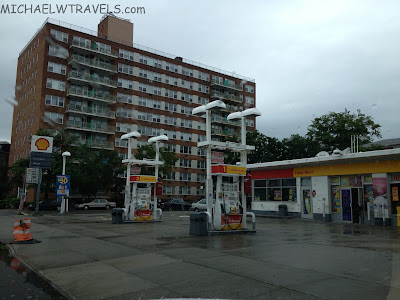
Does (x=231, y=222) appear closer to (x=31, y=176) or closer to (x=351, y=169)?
(x=351, y=169)

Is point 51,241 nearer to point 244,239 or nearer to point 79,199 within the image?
point 244,239

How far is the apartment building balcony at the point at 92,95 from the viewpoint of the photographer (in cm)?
5348

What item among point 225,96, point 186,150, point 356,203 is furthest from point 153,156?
point 356,203

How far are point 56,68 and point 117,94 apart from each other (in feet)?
34.4

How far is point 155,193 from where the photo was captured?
22078mm

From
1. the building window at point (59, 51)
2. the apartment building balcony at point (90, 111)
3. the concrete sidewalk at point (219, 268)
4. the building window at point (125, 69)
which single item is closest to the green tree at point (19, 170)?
the apartment building balcony at point (90, 111)

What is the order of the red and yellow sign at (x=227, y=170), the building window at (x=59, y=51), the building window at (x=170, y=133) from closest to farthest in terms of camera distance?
the building window at (x=59, y=51) → the red and yellow sign at (x=227, y=170) → the building window at (x=170, y=133)

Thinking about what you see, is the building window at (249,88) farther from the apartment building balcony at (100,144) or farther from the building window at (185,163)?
the apartment building balcony at (100,144)

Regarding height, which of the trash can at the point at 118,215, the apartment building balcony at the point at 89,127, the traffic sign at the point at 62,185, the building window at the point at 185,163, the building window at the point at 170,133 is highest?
the building window at the point at 170,133

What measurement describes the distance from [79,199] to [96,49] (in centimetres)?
2404

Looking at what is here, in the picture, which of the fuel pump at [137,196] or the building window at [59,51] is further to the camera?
the fuel pump at [137,196]

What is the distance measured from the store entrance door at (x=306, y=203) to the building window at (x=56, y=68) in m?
42.9

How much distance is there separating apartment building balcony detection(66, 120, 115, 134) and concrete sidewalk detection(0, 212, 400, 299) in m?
44.0

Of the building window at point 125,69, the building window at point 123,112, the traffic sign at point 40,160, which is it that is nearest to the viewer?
the traffic sign at point 40,160
